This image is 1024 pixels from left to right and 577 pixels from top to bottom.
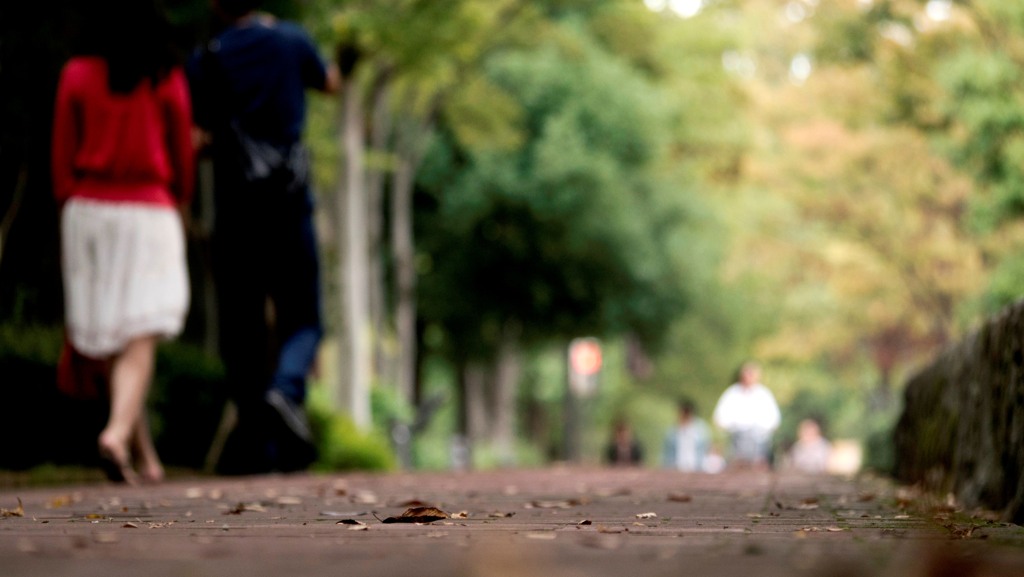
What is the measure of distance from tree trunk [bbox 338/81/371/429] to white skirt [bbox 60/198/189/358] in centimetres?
1291

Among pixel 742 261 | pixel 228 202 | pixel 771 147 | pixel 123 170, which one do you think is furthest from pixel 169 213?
pixel 742 261

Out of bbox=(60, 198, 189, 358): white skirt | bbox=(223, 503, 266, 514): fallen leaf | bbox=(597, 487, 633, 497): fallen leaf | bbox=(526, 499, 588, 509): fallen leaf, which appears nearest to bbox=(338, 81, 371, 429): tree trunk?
bbox=(60, 198, 189, 358): white skirt

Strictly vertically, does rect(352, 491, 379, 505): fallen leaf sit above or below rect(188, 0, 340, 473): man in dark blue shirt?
below

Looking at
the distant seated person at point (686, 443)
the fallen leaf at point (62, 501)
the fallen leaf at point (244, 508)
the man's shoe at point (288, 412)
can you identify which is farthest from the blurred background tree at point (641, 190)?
the fallen leaf at point (244, 508)

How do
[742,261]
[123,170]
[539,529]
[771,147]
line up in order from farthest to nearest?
1. [742,261]
2. [771,147]
3. [123,170]
4. [539,529]

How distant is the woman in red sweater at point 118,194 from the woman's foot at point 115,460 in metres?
0.07

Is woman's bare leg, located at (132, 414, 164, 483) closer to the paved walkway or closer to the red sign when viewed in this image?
the paved walkway

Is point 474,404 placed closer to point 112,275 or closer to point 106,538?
point 112,275

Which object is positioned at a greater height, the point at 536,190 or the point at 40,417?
the point at 536,190

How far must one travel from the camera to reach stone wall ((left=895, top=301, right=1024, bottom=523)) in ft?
19.6

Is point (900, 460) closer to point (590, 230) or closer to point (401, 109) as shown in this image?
point (401, 109)

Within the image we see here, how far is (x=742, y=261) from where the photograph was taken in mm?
41812

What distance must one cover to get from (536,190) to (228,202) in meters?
24.0

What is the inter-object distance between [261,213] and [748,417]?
1186 centimetres
